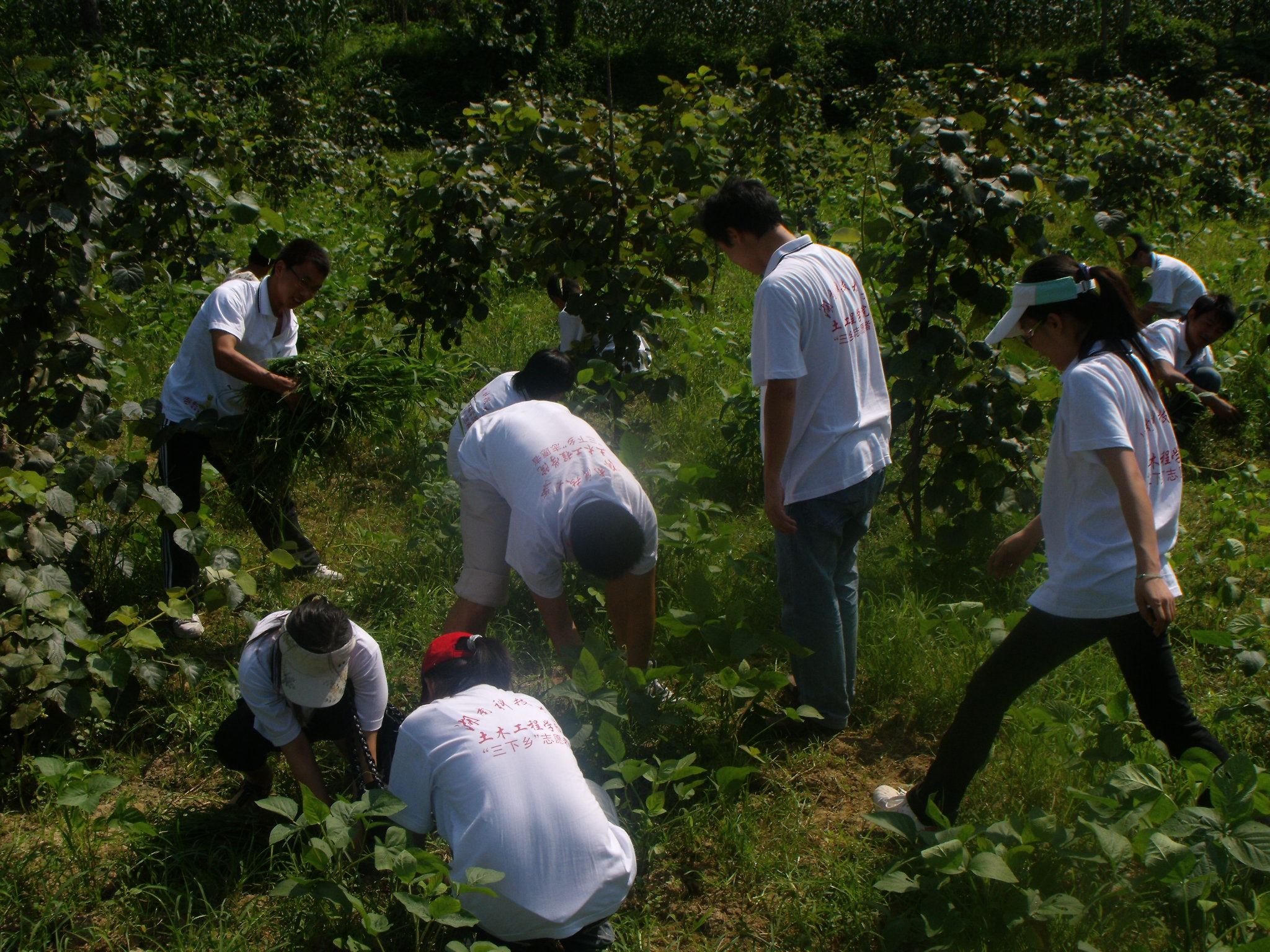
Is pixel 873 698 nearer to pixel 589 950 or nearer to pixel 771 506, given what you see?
pixel 771 506

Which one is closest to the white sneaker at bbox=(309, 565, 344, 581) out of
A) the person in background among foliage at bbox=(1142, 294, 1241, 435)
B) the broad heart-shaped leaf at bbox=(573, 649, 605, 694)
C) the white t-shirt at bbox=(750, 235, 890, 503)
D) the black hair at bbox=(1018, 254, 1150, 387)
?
the broad heart-shaped leaf at bbox=(573, 649, 605, 694)

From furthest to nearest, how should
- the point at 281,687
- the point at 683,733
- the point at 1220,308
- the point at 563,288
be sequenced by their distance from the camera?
the point at 1220,308
the point at 563,288
the point at 683,733
the point at 281,687

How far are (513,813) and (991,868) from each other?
0.91 meters

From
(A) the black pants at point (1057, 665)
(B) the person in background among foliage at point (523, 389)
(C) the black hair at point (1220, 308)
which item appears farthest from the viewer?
(C) the black hair at point (1220, 308)

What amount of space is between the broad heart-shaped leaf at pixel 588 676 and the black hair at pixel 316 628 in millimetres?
576

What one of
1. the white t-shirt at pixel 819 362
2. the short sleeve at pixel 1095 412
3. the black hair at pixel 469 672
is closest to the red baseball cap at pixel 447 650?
the black hair at pixel 469 672

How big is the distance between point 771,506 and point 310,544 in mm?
2242

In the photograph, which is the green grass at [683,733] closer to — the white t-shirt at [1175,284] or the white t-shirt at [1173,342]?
the white t-shirt at [1173,342]

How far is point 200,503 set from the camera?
11.7 feet

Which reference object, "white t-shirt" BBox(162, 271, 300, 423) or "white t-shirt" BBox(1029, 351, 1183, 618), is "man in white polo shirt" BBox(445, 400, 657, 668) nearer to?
"white t-shirt" BBox(1029, 351, 1183, 618)

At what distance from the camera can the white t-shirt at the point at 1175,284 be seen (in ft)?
16.4

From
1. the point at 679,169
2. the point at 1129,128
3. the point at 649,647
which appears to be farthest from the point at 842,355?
the point at 1129,128

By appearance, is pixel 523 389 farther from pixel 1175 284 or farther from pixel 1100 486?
pixel 1175 284

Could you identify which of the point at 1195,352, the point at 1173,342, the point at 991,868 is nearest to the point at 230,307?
the point at 991,868
